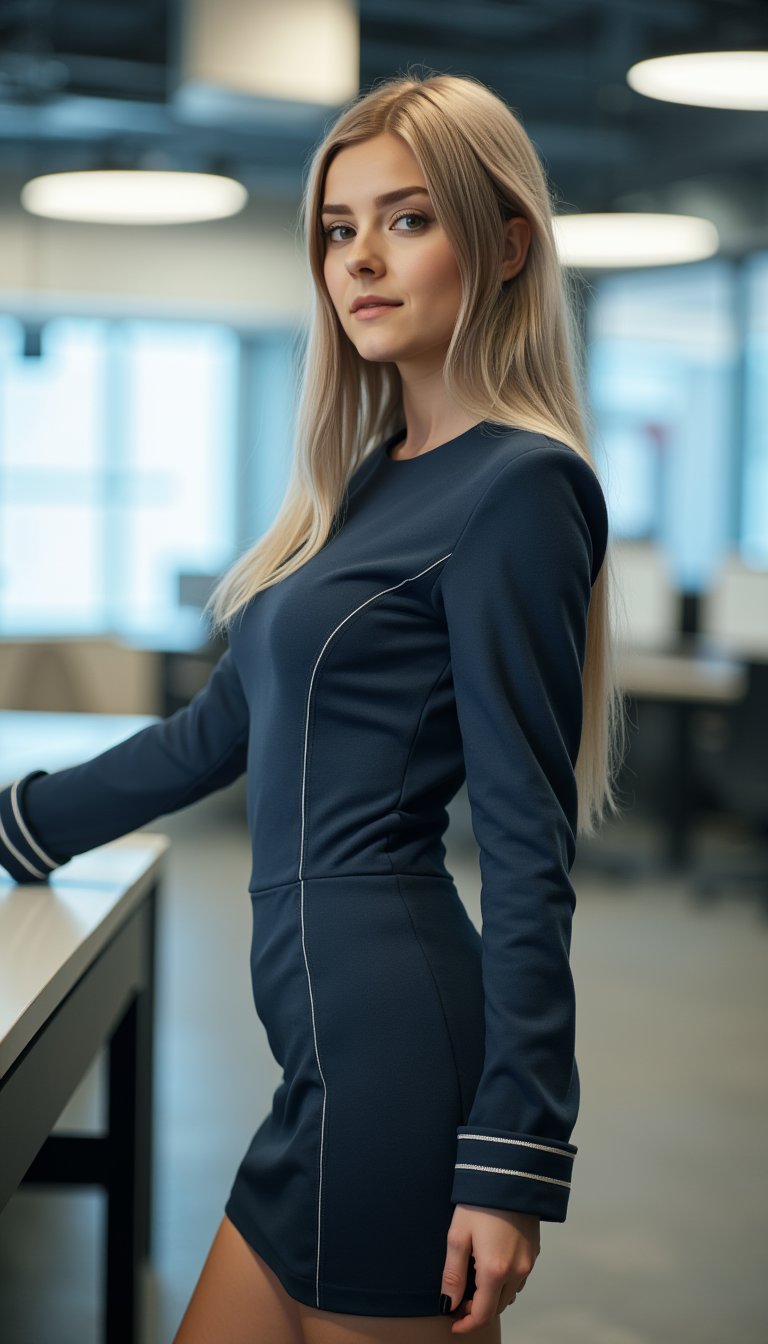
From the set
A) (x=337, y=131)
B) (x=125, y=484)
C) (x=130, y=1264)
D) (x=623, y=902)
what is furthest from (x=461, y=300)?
(x=125, y=484)

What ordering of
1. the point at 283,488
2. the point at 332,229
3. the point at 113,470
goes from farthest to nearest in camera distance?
1. the point at 113,470
2. the point at 283,488
3. the point at 332,229

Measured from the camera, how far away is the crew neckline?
1223 mm

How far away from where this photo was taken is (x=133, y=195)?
5902mm

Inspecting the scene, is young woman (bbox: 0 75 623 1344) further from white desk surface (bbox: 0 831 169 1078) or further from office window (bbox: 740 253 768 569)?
office window (bbox: 740 253 768 569)

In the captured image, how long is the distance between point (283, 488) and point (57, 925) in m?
3.28

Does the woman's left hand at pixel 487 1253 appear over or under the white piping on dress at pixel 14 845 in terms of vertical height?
under

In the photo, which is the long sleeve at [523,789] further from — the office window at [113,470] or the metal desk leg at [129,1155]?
the office window at [113,470]

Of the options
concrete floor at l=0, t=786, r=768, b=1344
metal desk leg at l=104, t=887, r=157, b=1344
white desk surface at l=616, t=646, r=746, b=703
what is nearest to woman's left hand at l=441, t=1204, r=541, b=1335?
metal desk leg at l=104, t=887, r=157, b=1344

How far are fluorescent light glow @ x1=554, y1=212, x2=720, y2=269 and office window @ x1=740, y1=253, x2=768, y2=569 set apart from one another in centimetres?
161

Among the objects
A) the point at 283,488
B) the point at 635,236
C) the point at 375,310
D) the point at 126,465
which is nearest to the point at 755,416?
the point at 635,236

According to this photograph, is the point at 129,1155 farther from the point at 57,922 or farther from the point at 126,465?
the point at 126,465

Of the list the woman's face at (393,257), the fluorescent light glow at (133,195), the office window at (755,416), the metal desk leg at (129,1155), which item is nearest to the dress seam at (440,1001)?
the woman's face at (393,257)

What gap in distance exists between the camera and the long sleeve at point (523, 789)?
1.04 metres

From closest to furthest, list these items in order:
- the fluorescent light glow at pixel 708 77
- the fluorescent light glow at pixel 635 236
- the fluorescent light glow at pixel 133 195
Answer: the fluorescent light glow at pixel 708 77, the fluorescent light glow at pixel 133 195, the fluorescent light glow at pixel 635 236
